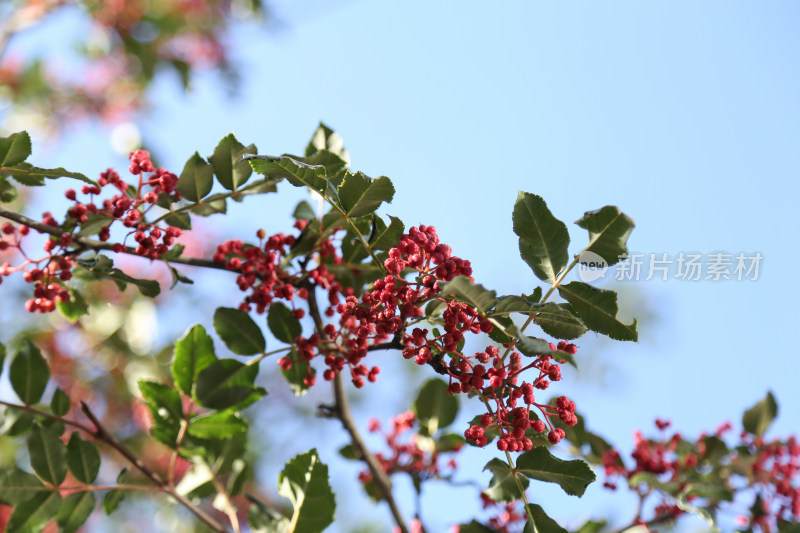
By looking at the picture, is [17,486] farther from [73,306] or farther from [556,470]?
[556,470]

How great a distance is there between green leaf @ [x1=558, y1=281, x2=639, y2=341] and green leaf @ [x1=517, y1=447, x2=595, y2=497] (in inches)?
7.9

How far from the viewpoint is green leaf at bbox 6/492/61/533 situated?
1195 millimetres

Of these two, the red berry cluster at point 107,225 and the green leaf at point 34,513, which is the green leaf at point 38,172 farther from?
the green leaf at point 34,513

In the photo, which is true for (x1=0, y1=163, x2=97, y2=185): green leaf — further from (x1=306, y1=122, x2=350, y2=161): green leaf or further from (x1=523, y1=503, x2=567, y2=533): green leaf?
(x1=523, y1=503, x2=567, y2=533): green leaf

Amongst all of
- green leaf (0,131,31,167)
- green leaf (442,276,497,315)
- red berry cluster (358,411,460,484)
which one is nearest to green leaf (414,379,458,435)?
red berry cluster (358,411,460,484)

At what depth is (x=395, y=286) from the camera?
937 millimetres

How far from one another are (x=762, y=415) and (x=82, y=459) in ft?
5.46

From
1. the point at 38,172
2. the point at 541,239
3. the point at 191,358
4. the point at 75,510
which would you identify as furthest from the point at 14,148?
the point at 541,239

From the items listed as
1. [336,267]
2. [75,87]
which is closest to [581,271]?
[336,267]

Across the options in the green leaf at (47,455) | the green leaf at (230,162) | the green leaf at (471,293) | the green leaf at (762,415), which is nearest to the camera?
the green leaf at (471,293)

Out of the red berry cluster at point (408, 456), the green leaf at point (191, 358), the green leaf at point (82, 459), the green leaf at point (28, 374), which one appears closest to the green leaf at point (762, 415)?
the red berry cluster at point (408, 456)

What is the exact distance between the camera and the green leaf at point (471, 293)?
780 mm

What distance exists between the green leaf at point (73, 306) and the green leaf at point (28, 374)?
0.09 m

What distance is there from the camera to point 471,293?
0.80 meters
